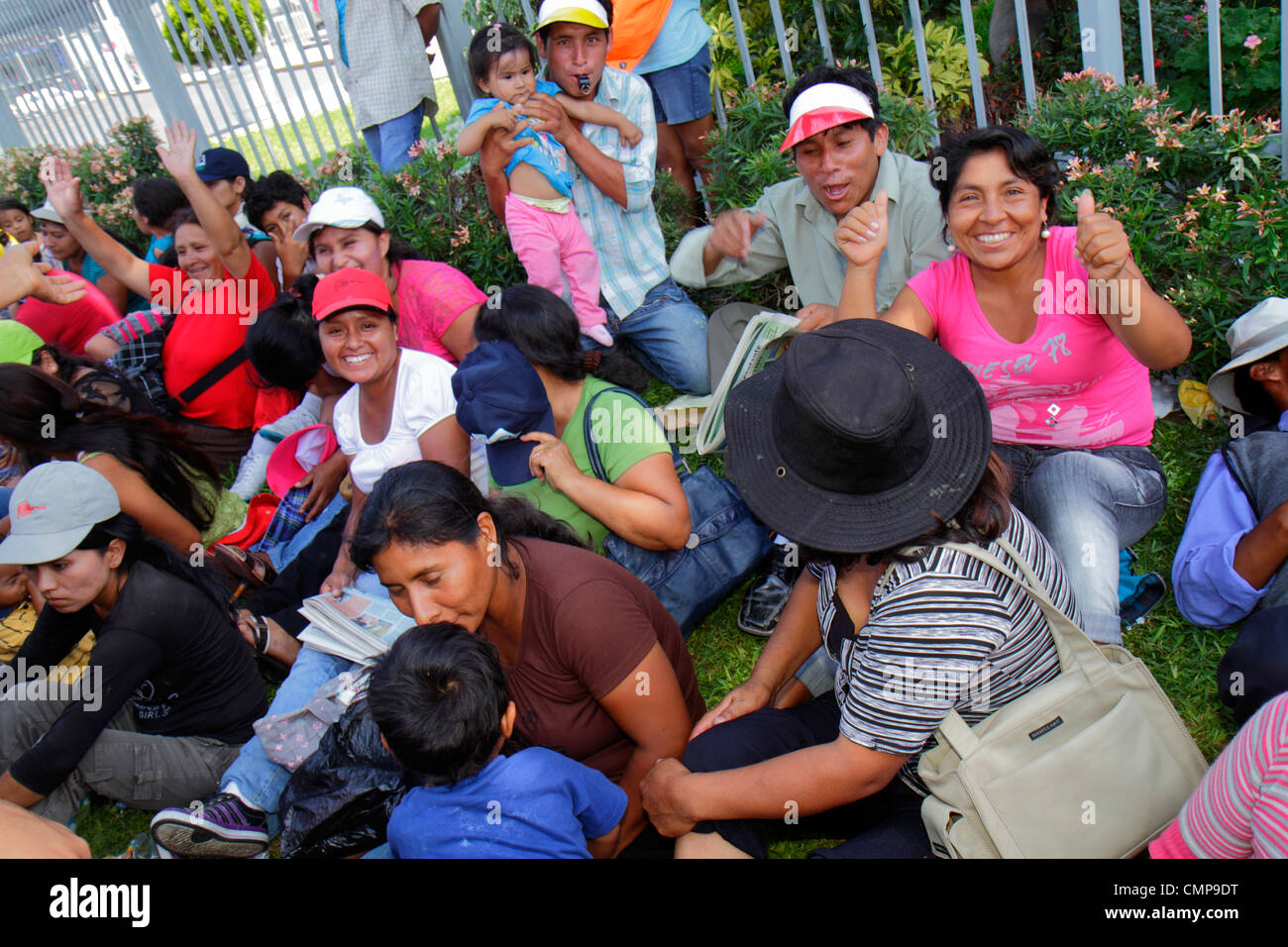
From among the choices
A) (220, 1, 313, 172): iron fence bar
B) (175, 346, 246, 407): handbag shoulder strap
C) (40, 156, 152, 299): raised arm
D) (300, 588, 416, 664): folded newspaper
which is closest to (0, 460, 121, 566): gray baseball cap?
(300, 588, 416, 664): folded newspaper

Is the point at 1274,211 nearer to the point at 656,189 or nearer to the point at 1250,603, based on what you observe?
the point at 1250,603

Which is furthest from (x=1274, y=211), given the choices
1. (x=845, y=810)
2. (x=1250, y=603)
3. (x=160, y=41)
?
(x=160, y=41)

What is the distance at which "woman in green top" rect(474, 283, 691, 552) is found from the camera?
2891 mm

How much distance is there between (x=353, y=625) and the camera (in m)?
3.29

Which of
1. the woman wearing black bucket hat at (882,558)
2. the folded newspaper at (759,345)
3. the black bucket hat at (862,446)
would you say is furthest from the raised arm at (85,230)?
the black bucket hat at (862,446)

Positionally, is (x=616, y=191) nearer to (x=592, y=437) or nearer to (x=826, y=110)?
(x=826, y=110)

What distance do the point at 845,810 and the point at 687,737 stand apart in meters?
0.42

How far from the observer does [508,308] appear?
3105 mm

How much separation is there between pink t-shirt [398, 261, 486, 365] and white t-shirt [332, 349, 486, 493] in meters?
0.50

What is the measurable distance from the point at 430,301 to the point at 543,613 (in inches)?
94.5

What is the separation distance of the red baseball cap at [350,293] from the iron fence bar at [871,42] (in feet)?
8.63

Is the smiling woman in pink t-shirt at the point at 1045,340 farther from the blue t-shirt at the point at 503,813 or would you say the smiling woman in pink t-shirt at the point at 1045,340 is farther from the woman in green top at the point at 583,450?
the blue t-shirt at the point at 503,813

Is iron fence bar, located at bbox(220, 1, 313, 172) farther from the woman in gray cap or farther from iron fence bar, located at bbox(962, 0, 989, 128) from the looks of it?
iron fence bar, located at bbox(962, 0, 989, 128)

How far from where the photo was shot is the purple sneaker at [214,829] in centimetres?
275
